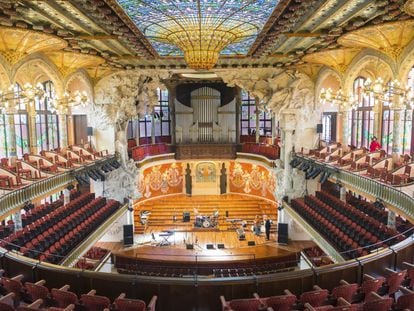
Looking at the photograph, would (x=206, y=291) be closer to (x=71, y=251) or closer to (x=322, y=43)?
(x=71, y=251)

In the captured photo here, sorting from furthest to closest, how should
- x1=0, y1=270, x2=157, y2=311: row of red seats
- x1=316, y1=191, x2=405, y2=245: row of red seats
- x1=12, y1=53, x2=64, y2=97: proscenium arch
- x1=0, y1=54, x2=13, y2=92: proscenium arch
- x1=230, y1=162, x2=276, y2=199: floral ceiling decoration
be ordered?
x1=230, y1=162, x2=276, y2=199: floral ceiling decoration, x1=12, y1=53, x2=64, y2=97: proscenium arch, x1=0, y1=54, x2=13, y2=92: proscenium arch, x1=316, y1=191, x2=405, y2=245: row of red seats, x1=0, y1=270, x2=157, y2=311: row of red seats

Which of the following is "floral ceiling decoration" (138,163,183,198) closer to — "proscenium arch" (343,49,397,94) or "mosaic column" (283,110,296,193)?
"mosaic column" (283,110,296,193)

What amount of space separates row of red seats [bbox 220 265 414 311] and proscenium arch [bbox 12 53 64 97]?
1304 centimetres

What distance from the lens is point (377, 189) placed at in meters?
12.4

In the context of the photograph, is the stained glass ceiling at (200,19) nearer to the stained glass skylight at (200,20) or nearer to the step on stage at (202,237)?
the stained glass skylight at (200,20)

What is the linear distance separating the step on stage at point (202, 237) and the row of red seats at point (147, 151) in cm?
388

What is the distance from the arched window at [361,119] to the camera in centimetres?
2212

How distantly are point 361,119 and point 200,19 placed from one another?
15.8 metres

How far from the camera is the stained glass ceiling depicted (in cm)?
973

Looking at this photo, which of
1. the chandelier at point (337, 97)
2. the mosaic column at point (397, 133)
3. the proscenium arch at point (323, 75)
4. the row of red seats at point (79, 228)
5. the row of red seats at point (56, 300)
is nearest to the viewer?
the row of red seats at point (56, 300)

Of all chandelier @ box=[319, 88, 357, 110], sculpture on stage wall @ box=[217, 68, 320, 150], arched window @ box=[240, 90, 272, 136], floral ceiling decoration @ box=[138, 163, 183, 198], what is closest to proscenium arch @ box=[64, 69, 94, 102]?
floral ceiling decoration @ box=[138, 163, 183, 198]

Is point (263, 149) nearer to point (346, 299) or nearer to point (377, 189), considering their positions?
point (377, 189)

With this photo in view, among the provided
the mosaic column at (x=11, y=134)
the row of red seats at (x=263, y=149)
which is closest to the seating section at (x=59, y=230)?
the mosaic column at (x=11, y=134)

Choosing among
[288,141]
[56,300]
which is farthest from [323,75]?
[56,300]
